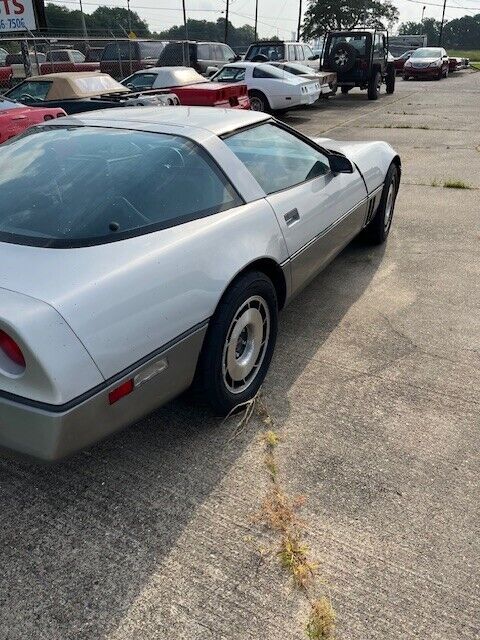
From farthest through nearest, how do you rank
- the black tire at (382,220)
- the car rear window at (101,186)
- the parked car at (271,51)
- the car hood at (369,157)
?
the parked car at (271,51) → the black tire at (382,220) → the car hood at (369,157) → the car rear window at (101,186)

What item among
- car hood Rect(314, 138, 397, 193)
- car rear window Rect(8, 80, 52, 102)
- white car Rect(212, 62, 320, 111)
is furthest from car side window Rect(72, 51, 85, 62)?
car hood Rect(314, 138, 397, 193)

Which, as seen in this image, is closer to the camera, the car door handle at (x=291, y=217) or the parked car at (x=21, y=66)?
the car door handle at (x=291, y=217)

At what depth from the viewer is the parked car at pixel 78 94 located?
895 cm

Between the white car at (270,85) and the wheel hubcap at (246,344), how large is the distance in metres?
11.3

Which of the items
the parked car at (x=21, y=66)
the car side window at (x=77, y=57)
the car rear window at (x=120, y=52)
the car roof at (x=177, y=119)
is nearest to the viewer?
the car roof at (x=177, y=119)

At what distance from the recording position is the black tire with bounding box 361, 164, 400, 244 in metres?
4.52

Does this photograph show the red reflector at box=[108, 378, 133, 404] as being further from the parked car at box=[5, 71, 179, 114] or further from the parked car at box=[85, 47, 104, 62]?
the parked car at box=[85, 47, 104, 62]

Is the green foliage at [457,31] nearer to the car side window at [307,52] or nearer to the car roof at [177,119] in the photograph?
the car side window at [307,52]

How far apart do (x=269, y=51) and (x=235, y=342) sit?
52.7 feet

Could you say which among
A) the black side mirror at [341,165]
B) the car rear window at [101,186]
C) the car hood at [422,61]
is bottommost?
the black side mirror at [341,165]

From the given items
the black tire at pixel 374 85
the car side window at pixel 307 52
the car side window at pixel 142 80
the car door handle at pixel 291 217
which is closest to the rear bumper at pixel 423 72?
the car side window at pixel 307 52

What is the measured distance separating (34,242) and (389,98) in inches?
705

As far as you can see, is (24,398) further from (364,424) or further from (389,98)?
(389,98)

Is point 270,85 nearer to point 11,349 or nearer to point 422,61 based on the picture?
point 11,349
